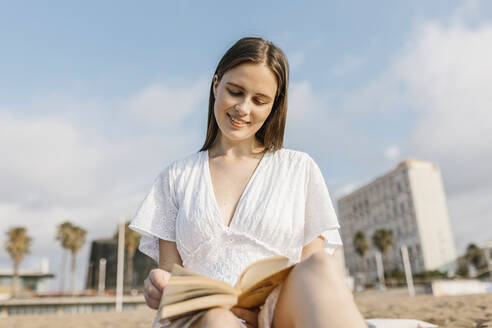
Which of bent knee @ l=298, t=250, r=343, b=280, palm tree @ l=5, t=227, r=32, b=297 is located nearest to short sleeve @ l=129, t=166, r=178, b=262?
bent knee @ l=298, t=250, r=343, b=280

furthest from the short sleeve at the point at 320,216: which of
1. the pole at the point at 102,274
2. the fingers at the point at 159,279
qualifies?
the pole at the point at 102,274

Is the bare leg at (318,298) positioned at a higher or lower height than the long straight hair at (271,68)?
lower

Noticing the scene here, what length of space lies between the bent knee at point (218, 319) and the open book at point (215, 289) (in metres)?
0.02

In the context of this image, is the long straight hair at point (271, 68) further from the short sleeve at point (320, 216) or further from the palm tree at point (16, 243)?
the palm tree at point (16, 243)

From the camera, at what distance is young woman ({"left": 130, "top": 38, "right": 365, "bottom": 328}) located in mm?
1570

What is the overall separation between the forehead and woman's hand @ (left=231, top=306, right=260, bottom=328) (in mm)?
889

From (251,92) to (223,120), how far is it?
0.61 ft

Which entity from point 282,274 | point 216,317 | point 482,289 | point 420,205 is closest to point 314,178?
point 282,274

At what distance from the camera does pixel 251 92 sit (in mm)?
1675

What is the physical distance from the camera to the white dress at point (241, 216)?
1.57m

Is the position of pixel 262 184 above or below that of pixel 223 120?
below

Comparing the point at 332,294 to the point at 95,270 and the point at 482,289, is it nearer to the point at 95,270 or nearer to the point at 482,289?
the point at 482,289

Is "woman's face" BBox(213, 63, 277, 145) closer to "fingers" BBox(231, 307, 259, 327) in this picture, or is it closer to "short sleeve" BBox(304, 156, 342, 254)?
A: "short sleeve" BBox(304, 156, 342, 254)

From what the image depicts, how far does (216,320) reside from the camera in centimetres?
105
